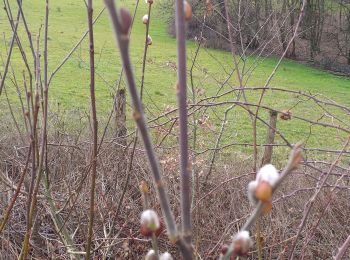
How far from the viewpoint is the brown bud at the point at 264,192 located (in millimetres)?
536

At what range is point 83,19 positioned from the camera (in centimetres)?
2195

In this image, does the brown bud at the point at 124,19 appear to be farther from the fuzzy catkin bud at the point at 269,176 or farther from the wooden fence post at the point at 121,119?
the wooden fence post at the point at 121,119

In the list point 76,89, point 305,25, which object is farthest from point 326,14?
point 76,89

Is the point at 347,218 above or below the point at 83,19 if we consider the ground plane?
below

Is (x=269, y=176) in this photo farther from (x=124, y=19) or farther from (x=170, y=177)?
(x=170, y=177)

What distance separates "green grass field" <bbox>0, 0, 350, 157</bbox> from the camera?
29.6 ft

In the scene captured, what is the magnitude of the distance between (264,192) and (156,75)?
13344mm

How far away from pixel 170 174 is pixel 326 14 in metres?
17.8

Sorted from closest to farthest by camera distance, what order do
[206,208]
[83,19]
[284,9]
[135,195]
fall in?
1. [206,208]
2. [135,195]
3. [284,9]
4. [83,19]

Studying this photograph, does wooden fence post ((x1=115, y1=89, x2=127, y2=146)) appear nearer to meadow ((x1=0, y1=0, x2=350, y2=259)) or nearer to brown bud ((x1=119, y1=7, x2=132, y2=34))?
meadow ((x1=0, y1=0, x2=350, y2=259))

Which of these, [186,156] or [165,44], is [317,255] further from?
[165,44]

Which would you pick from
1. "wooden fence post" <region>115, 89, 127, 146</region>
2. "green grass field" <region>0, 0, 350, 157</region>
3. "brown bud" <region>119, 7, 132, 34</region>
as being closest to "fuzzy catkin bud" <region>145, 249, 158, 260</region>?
"brown bud" <region>119, 7, 132, 34</region>

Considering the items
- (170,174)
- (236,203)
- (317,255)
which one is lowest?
(317,255)

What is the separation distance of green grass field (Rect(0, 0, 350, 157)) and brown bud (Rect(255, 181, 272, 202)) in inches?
208
